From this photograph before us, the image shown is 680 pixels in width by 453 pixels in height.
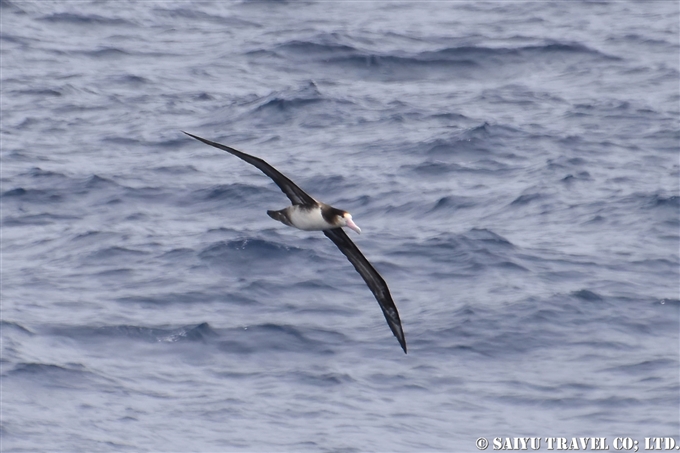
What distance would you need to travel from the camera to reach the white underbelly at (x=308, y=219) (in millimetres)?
10344

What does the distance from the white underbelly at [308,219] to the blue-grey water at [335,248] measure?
12.4 ft

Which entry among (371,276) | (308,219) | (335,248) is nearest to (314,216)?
(308,219)

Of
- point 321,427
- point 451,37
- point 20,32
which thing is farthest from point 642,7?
point 321,427

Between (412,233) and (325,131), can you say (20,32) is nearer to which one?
(325,131)

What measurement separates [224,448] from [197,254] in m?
3.82

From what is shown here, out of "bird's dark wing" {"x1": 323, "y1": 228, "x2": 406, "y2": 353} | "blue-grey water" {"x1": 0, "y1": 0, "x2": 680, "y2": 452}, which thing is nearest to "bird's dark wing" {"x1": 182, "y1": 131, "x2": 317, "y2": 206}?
"bird's dark wing" {"x1": 323, "y1": 228, "x2": 406, "y2": 353}

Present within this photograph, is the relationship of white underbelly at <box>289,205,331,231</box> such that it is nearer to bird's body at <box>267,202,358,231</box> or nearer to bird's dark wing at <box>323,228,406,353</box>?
bird's body at <box>267,202,358,231</box>

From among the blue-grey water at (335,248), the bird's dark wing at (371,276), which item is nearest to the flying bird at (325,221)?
the bird's dark wing at (371,276)

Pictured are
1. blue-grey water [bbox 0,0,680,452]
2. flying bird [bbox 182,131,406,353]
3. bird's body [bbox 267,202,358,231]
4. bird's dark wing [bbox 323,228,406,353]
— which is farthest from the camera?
blue-grey water [bbox 0,0,680,452]

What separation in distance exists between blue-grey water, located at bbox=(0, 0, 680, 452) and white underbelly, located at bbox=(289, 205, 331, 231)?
12.4 ft

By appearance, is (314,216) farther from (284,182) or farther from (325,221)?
(284,182)

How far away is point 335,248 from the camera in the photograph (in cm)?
1695

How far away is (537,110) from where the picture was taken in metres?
22.4

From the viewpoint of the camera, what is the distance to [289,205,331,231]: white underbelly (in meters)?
10.3
